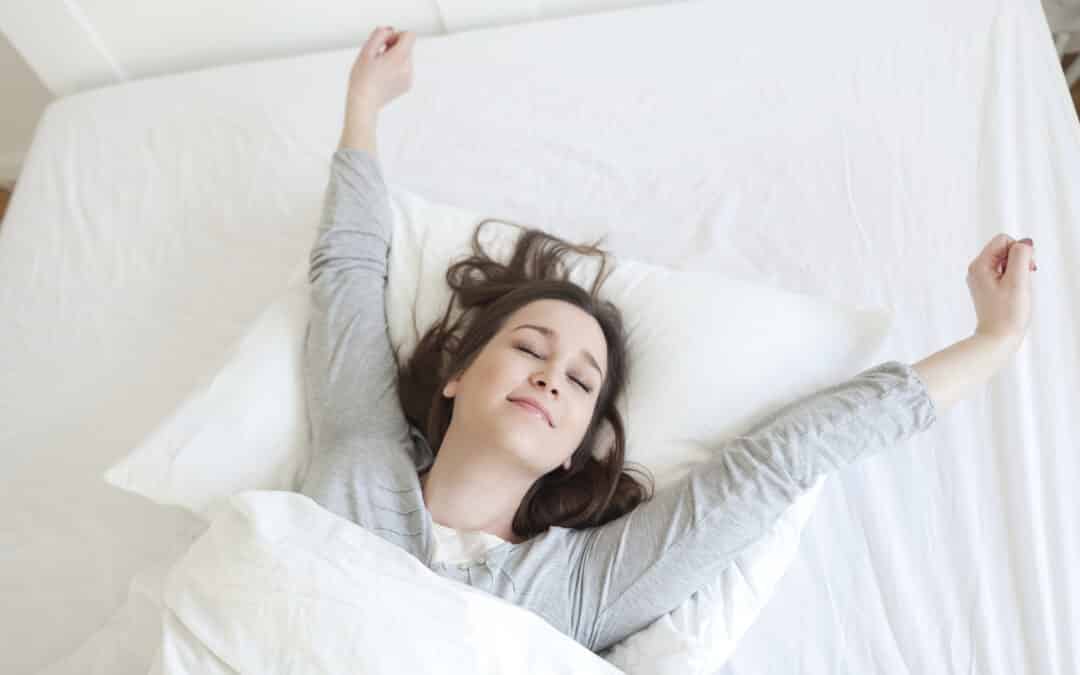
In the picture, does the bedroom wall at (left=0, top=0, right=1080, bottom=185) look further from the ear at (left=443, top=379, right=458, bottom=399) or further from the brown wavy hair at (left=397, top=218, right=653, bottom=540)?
the ear at (left=443, top=379, right=458, bottom=399)

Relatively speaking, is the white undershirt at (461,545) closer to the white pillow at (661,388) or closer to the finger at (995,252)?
the white pillow at (661,388)

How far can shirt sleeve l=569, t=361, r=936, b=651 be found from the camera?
0.88 metres

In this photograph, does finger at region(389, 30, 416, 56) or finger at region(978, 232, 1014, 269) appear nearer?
finger at region(978, 232, 1014, 269)

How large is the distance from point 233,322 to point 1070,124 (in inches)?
49.2

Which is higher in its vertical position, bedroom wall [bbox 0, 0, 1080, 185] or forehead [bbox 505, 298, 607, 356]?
bedroom wall [bbox 0, 0, 1080, 185]

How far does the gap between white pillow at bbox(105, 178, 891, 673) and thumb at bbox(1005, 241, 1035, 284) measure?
144 mm

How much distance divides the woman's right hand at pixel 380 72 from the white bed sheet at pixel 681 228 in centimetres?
16

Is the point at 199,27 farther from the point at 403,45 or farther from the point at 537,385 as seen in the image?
the point at 537,385

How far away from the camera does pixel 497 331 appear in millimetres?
1021

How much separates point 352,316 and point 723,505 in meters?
0.49

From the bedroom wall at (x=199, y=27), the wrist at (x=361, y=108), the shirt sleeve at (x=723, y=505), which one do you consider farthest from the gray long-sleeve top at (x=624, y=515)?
the bedroom wall at (x=199, y=27)

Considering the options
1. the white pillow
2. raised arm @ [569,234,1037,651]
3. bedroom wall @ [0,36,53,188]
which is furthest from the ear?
bedroom wall @ [0,36,53,188]

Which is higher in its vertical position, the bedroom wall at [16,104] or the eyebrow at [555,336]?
the bedroom wall at [16,104]

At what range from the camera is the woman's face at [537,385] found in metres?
0.89
